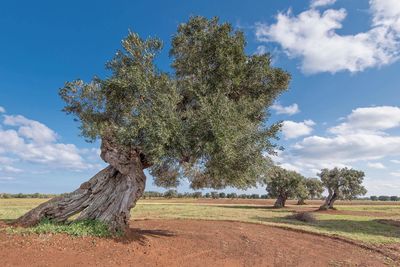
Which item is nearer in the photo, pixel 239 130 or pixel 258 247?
pixel 239 130

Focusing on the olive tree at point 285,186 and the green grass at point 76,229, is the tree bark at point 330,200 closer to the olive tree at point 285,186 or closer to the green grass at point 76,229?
the olive tree at point 285,186

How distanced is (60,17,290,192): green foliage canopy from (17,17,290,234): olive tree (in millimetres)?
48

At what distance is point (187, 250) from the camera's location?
1524 cm

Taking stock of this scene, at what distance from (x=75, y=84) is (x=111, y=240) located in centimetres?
861

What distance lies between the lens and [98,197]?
17.3 meters

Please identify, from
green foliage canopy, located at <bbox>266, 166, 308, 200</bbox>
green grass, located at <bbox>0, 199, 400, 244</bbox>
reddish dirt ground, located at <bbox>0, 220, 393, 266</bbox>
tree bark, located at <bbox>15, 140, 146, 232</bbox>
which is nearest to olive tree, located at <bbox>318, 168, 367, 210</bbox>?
green foliage canopy, located at <bbox>266, 166, 308, 200</bbox>

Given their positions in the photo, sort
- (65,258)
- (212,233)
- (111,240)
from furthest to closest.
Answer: (212,233), (111,240), (65,258)

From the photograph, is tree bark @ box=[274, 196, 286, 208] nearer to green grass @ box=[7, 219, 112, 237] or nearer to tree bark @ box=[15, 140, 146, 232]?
tree bark @ box=[15, 140, 146, 232]

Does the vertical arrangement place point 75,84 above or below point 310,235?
above

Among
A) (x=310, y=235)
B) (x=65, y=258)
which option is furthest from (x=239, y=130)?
(x=310, y=235)

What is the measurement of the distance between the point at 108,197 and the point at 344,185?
53.9 meters

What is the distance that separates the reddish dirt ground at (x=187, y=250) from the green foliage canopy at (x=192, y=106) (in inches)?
128

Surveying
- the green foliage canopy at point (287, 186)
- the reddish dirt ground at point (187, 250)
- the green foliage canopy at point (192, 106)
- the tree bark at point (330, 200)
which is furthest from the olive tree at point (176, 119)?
the green foliage canopy at point (287, 186)

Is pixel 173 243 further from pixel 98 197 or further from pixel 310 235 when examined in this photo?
pixel 310 235
